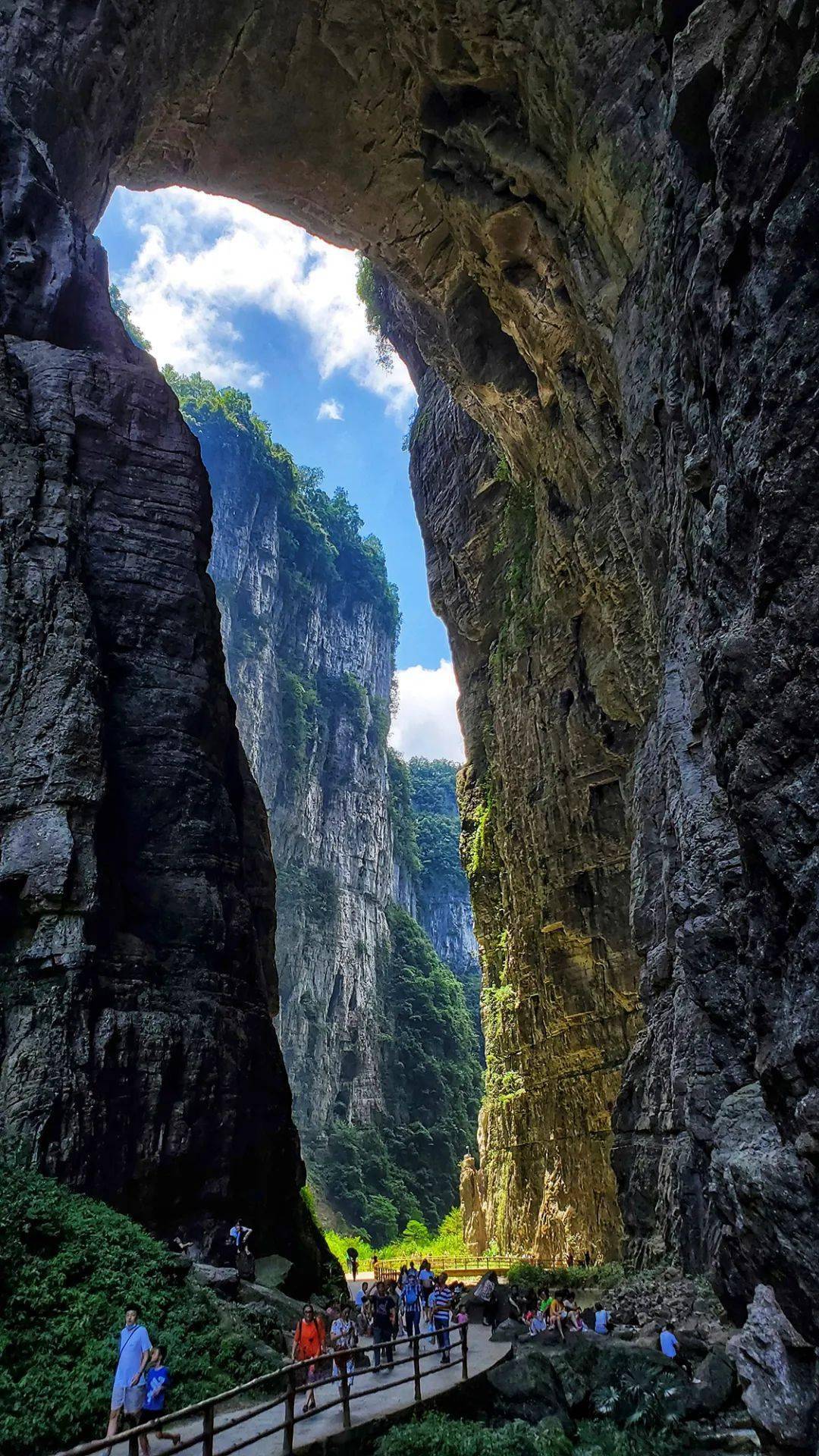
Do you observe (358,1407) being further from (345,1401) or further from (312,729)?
(312,729)

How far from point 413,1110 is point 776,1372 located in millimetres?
46927

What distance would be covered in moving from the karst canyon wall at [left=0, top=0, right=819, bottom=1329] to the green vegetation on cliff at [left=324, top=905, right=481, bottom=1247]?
706 inches

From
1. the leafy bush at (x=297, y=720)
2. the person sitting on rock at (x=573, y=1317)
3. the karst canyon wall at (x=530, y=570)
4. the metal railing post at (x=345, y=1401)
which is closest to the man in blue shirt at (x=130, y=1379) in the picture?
the metal railing post at (x=345, y=1401)

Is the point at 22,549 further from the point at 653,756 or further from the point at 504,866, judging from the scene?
the point at 504,866

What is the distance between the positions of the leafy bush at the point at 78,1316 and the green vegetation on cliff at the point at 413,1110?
36123mm

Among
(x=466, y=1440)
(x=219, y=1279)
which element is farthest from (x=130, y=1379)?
(x=219, y=1279)

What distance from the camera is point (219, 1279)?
9523 mm

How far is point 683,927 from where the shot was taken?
988 cm

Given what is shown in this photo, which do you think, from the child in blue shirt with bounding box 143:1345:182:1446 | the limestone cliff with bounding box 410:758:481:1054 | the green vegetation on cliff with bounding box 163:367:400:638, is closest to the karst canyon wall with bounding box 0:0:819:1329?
the child in blue shirt with bounding box 143:1345:182:1446

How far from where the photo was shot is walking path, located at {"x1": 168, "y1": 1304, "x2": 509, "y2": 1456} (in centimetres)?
626

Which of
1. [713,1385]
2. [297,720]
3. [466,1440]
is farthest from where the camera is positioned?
[297,720]

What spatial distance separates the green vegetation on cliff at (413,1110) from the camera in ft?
136

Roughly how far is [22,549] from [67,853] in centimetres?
517

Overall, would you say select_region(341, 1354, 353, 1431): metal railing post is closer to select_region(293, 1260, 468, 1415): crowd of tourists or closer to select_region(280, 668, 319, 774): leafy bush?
select_region(293, 1260, 468, 1415): crowd of tourists
